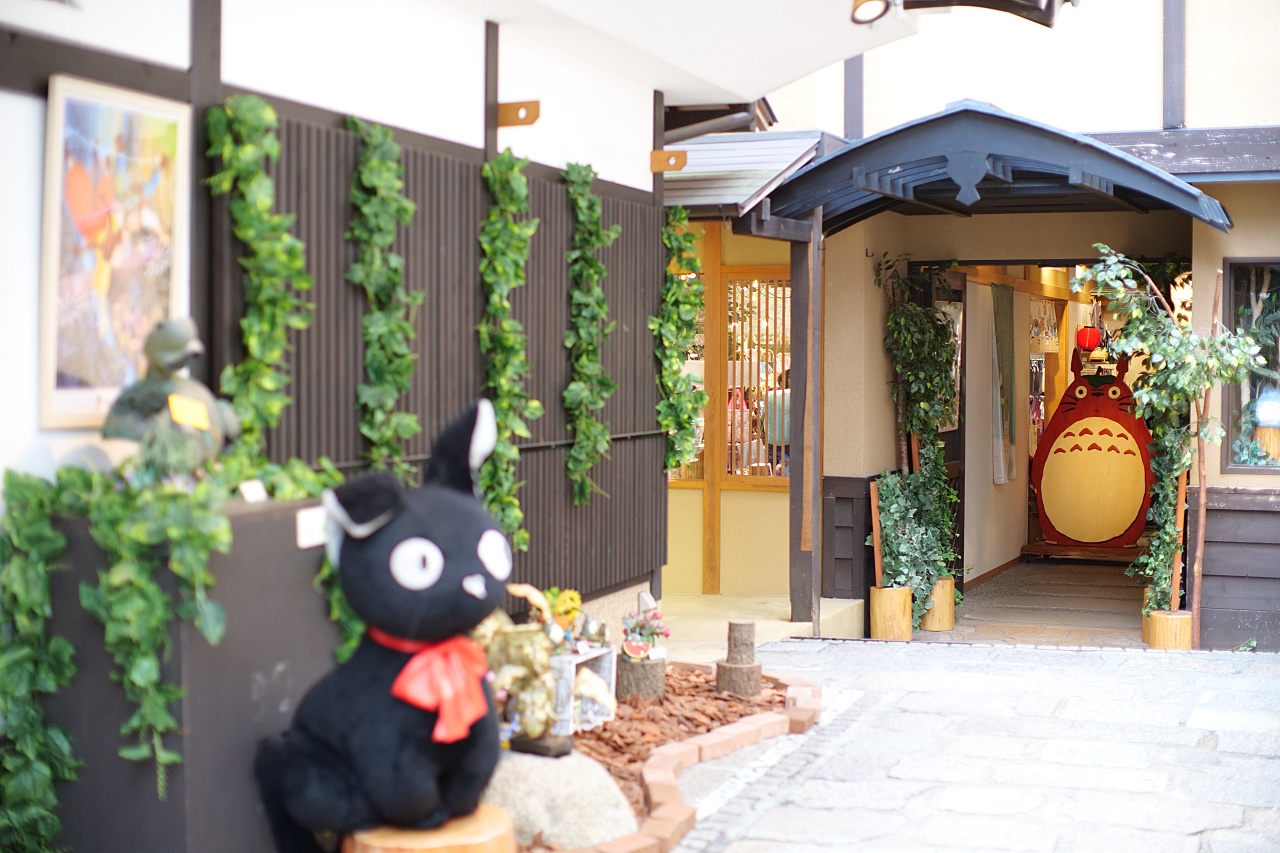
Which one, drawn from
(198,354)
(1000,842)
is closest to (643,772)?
(1000,842)

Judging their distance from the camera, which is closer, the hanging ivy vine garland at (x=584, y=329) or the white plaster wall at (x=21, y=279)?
the white plaster wall at (x=21, y=279)

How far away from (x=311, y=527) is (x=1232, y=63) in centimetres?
869

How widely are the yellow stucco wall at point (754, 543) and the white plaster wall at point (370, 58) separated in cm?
534

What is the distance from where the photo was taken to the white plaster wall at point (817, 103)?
11062 millimetres

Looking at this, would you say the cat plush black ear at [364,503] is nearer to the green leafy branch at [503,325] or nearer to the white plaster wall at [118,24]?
the white plaster wall at [118,24]

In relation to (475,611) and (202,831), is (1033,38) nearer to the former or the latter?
(475,611)

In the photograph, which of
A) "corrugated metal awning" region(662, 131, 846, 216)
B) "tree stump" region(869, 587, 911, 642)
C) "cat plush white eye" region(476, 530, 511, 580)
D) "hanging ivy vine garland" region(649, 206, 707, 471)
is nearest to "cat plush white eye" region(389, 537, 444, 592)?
"cat plush white eye" region(476, 530, 511, 580)

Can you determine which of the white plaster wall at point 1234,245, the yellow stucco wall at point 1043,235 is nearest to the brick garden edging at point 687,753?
the white plaster wall at point 1234,245

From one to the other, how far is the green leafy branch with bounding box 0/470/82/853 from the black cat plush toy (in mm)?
584

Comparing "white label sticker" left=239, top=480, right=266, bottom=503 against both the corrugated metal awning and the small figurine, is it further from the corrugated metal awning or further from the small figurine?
the corrugated metal awning

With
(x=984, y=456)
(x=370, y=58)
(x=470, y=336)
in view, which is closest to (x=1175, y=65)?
(x=984, y=456)

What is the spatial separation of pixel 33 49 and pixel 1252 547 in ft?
30.0

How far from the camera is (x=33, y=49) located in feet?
12.6

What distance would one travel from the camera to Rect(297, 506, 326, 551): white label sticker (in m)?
4.10
